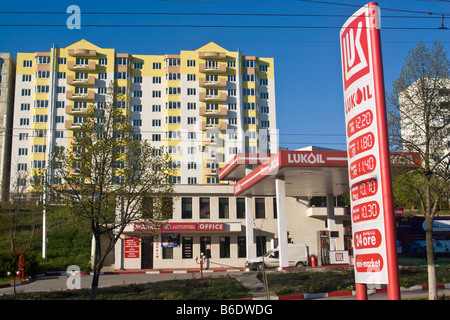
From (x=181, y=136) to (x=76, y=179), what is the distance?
197ft

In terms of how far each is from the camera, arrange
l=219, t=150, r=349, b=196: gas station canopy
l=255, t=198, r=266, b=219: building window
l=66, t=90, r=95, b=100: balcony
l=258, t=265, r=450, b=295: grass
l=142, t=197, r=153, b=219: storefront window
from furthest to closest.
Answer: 1. l=66, t=90, r=95, b=100: balcony
2. l=255, t=198, r=266, b=219: building window
3. l=219, t=150, r=349, b=196: gas station canopy
4. l=258, t=265, r=450, b=295: grass
5. l=142, t=197, r=153, b=219: storefront window

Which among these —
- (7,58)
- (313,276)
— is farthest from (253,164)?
(7,58)

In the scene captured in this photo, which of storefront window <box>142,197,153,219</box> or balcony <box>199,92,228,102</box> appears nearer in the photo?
storefront window <box>142,197,153,219</box>

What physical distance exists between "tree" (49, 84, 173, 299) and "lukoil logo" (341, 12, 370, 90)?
29.9 ft

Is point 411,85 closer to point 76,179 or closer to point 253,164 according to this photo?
point 76,179

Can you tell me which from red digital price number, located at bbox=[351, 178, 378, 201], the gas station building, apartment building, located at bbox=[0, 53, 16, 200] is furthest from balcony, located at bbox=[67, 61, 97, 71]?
red digital price number, located at bbox=[351, 178, 378, 201]

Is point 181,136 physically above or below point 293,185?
above

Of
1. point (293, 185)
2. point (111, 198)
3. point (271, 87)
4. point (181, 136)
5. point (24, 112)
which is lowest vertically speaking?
point (111, 198)

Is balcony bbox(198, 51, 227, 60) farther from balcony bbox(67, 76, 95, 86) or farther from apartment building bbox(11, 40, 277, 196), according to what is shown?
balcony bbox(67, 76, 95, 86)

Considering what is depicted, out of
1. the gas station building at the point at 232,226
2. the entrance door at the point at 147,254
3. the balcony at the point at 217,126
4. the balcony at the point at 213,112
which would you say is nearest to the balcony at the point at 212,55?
the balcony at the point at 213,112

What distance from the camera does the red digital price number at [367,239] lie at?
8.96 metres

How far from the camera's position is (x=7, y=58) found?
78625mm

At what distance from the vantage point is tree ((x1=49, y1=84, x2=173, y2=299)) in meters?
15.8
